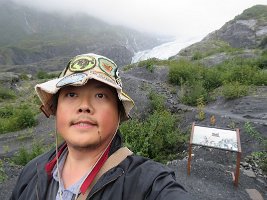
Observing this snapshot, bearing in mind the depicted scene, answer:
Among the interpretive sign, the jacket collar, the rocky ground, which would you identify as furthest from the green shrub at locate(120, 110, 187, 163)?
the jacket collar

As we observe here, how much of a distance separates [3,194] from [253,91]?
41.0 feet

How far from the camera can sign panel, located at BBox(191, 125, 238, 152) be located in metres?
7.30

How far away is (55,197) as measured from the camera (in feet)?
7.20

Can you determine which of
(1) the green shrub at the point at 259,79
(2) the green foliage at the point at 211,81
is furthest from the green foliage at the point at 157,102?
(1) the green shrub at the point at 259,79

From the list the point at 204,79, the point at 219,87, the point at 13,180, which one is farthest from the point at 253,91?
the point at 13,180

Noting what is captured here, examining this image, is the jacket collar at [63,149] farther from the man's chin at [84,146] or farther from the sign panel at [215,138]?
the sign panel at [215,138]

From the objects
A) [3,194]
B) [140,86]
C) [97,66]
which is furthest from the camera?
[140,86]

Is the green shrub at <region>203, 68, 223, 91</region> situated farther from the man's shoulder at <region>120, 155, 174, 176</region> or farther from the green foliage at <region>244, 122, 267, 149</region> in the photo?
the man's shoulder at <region>120, 155, 174, 176</region>

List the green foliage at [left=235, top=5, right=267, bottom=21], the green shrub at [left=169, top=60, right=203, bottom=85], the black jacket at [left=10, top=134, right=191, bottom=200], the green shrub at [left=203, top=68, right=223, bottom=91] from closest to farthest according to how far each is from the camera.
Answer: the black jacket at [left=10, top=134, right=191, bottom=200] < the green shrub at [left=203, top=68, right=223, bottom=91] < the green shrub at [left=169, top=60, right=203, bottom=85] < the green foliage at [left=235, top=5, right=267, bottom=21]

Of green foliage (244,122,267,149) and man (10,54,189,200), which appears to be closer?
man (10,54,189,200)

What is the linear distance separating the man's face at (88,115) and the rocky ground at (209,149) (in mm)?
4996

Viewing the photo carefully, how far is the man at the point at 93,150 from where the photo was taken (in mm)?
1990

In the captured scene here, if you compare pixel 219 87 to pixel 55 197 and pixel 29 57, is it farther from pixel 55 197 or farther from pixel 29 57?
pixel 29 57

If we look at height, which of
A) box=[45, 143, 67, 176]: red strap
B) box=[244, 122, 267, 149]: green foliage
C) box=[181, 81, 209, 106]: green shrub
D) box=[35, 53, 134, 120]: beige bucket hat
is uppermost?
box=[35, 53, 134, 120]: beige bucket hat
